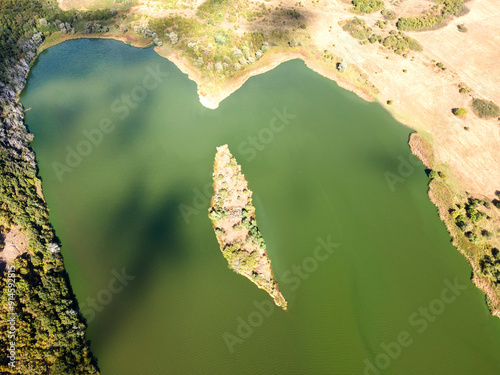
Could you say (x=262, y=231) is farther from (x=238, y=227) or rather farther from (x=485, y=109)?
(x=485, y=109)

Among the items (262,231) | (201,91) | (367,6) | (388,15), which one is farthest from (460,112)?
(201,91)

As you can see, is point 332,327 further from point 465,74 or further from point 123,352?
point 465,74

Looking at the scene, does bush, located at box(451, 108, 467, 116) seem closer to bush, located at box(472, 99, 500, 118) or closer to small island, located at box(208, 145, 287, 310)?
bush, located at box(472, 99, 500, 118)

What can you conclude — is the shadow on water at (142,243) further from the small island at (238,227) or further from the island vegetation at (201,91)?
the small island at (238,227)

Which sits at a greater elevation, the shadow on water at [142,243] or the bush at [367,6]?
the bush at [367,6]

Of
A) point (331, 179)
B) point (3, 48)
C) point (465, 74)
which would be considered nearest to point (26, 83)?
point (3, 48)

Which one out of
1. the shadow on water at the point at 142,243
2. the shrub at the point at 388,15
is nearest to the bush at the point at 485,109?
the shrub at the point at 388,15
